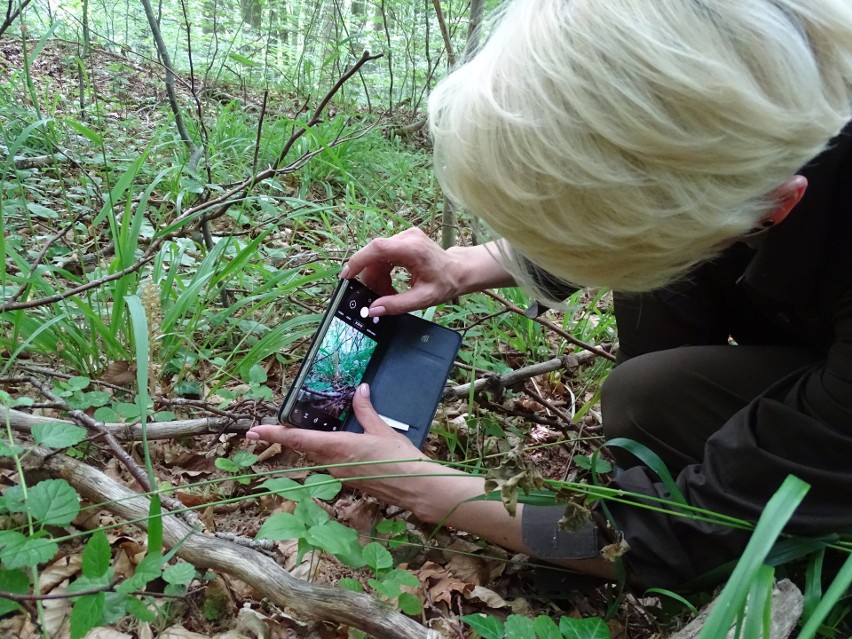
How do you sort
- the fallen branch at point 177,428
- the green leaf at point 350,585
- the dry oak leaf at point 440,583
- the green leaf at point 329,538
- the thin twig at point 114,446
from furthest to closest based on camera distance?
the fallen branch at point 177,428 → the dry oak leaf at point 440,583 → the thin twig at point 114,446 → the green leaf at point 350,585 → the green leaf at point 329,538

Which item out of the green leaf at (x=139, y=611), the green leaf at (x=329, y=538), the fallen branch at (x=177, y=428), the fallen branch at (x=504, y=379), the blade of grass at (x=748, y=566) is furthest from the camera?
the fallen branch at (x=504, y=379)

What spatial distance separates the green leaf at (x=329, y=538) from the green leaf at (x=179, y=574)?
0.18 m

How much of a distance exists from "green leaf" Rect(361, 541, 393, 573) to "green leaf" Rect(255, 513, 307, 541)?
13 centimetres

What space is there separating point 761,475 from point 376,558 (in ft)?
2.22

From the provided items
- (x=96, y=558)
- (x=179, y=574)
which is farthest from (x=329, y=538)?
(x=96, y=558)

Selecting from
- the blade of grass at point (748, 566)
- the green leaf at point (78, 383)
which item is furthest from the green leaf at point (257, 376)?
the blade of grass at point (748, 566)

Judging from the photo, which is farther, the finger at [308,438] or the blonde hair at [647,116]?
the finger at [308,438]

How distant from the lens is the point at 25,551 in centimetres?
84

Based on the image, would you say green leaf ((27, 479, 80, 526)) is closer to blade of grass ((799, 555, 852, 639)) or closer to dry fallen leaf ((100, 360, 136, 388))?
dry fallen leaf ((100, 360, 136, 388))

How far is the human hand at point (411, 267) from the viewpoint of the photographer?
1.54 metres

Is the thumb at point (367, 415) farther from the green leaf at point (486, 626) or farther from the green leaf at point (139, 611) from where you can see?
the green leaf at point (139, 611)

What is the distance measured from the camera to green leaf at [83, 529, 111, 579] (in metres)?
0.85

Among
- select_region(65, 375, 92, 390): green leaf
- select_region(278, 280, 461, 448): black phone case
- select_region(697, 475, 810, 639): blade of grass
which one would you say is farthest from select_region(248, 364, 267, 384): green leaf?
select_region(697, 475, 810, 639): blade of grass

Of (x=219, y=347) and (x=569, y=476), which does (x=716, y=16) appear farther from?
(x=219, y=347)
